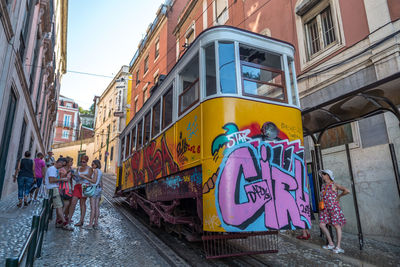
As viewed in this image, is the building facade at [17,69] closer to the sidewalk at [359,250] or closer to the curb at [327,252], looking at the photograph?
the curb at [327,252]

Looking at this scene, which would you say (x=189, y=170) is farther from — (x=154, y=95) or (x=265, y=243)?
(x=154, y=95)

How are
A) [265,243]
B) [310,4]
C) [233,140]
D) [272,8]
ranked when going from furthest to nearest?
[272,8] → [310,4] → [265,243] → [233,140]

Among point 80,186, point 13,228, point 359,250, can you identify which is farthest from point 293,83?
point 13,228

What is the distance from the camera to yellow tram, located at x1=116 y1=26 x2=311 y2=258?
3.89 m

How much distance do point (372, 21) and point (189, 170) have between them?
600 cm

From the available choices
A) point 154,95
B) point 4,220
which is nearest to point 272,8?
point 154,95

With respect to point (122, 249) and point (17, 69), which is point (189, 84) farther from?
point (17, 69)

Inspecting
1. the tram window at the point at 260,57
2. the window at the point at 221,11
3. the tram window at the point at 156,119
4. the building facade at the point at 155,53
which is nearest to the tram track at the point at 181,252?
the tram window at the point at 156,119

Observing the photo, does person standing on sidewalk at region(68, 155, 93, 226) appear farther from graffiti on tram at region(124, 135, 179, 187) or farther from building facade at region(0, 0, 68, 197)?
building facade at region(0, 0, 68, 197)

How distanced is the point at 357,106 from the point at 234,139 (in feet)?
10.2

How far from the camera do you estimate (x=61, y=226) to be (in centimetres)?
596

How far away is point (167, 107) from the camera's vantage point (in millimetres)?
5906

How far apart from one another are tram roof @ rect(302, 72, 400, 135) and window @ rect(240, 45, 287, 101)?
4.20 feet

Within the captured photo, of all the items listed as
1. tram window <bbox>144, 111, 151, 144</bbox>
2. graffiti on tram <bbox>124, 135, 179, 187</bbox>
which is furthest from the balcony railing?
tram window <bbox>144, 111, 151, 144</bbox>
